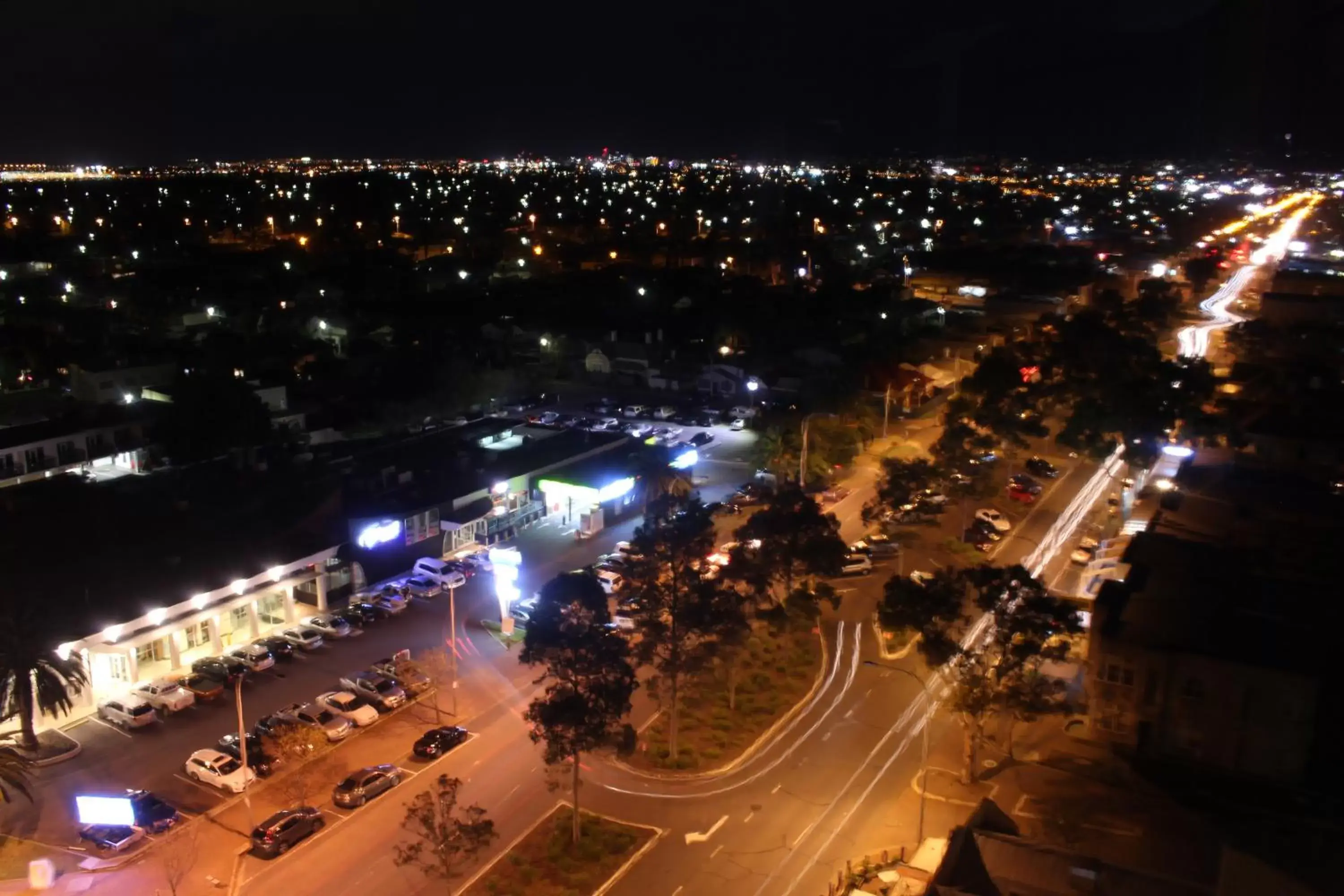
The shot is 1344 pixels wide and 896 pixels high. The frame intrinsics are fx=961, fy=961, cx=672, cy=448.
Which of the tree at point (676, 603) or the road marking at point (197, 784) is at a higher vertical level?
the tree at point (676, 603)

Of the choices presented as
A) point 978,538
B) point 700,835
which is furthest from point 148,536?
point 978,538

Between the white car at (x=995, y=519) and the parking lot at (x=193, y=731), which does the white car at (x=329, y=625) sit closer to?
the parking lot at (x=193, y=731)

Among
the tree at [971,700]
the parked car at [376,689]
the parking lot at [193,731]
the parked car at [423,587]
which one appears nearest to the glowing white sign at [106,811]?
the parking lot at [193,731]

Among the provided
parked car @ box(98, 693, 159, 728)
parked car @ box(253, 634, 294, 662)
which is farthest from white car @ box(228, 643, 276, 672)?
parked car @ box(98, 693, 159, 728)

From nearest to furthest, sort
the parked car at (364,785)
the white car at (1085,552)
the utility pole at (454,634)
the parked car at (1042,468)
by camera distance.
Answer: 1. the parked car at (364,785)
2. the utility pole at (454,634)
3. the white car at (1085,552)
4. the parked car at (1042,468)

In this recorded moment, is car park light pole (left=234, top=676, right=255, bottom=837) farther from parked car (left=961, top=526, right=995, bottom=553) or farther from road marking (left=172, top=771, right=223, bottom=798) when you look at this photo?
parked car (left=961, top=526, right=995, bottom=553)

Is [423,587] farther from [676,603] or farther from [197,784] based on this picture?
[676,603]
